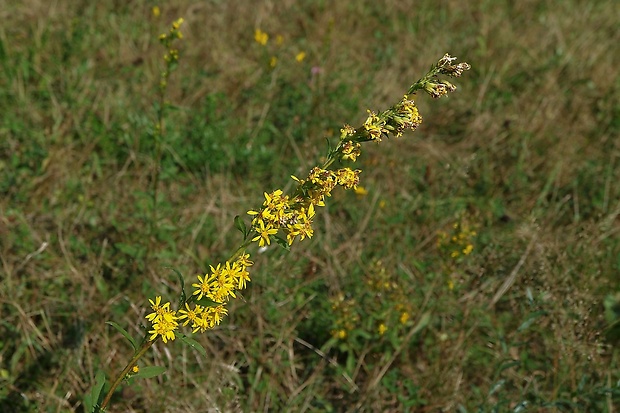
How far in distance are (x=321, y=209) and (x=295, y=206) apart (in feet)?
5.57

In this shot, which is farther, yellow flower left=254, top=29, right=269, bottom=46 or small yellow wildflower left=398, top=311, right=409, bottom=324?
yellow flower left=254, top=29, right=269, bottom=46

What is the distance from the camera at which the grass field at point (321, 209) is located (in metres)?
2.71

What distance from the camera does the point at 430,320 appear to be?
295 cm

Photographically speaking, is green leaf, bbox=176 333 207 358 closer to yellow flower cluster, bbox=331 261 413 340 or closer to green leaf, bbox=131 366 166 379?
green leaf, bbox=131 366 166 379

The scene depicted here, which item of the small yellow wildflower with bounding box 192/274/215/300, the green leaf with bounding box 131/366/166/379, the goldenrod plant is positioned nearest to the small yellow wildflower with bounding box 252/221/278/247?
the goldenrod plant

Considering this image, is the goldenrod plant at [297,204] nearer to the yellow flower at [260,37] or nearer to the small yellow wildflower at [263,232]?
the small yellow wildflower at [263,232]

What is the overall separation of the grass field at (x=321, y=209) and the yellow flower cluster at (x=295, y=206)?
0.92m

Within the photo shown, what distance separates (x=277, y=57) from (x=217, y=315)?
2826 millimetres

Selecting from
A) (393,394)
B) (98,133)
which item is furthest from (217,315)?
(98,133)

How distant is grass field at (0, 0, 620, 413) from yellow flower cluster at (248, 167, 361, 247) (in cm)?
92

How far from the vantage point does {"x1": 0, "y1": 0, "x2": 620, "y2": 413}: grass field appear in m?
2.71

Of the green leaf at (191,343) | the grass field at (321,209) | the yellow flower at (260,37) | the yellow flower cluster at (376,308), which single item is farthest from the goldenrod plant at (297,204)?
the yellow flower at (260,37)

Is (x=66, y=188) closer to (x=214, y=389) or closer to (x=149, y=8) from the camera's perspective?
(x=214, y=389)

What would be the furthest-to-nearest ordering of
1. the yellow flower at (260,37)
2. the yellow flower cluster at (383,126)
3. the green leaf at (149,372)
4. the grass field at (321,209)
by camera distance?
1. the yellow flower at (260,37)
2. the grass field at (321,209)
3. the green leaf at (149,372)
4. the yellow flower cluster at (383,126)
